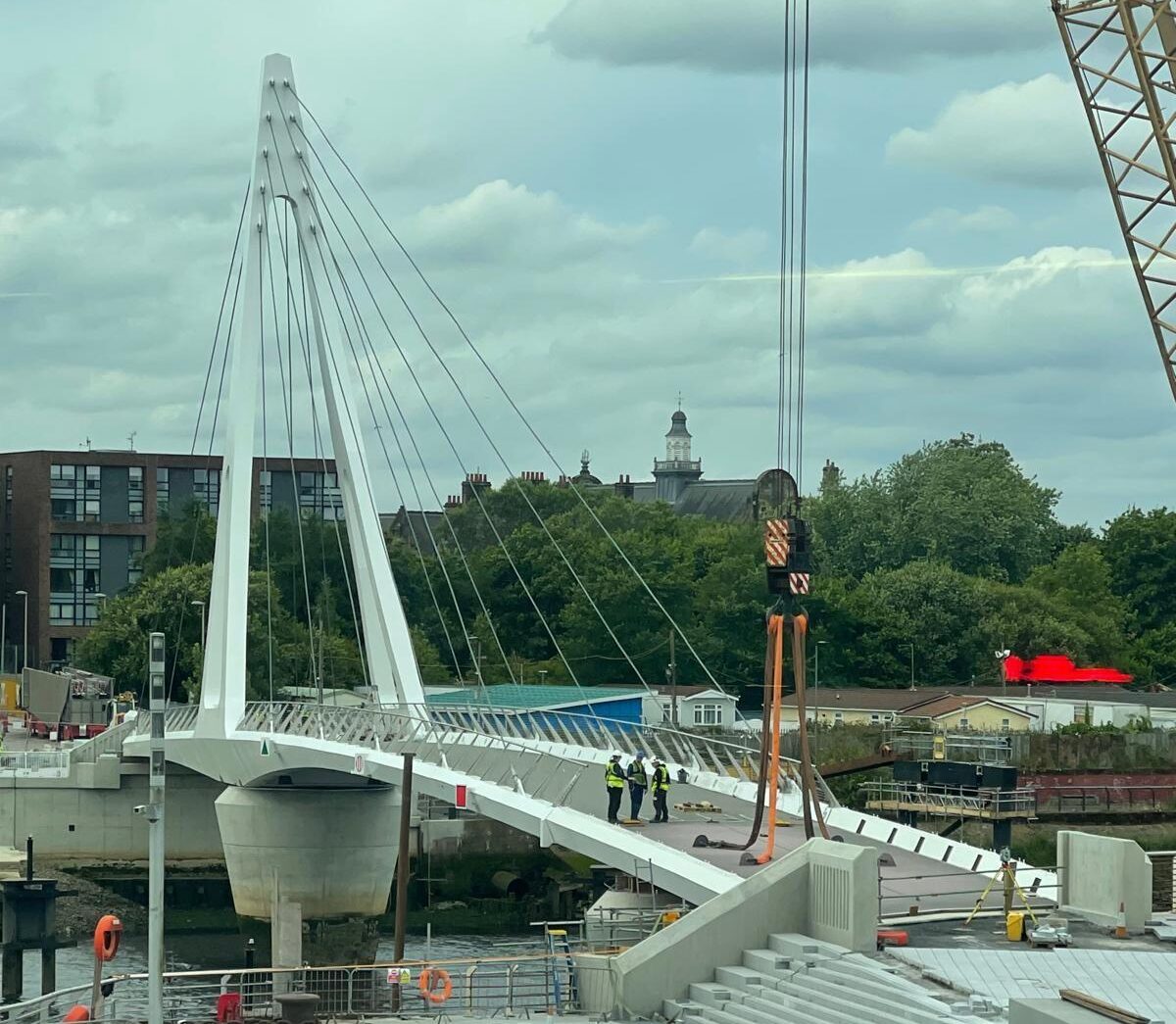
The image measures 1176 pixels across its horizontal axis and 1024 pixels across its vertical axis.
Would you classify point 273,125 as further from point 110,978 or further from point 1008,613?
point 1008,613

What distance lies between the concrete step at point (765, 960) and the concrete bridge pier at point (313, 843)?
3440 centimetres

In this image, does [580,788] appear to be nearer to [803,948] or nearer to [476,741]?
[476,741]

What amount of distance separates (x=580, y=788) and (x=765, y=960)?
20579mm

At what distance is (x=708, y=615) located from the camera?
103938mm

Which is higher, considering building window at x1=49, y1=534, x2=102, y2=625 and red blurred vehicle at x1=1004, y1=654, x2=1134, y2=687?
building window at x1=49, y1=534, x2=102, y2=625

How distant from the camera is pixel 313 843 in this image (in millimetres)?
63312

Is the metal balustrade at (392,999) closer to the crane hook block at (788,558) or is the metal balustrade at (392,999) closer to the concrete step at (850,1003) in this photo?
the concrete step at (850,1003)

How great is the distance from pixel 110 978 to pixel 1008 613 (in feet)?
257

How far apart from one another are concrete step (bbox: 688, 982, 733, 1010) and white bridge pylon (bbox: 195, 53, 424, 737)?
3034 centimetres

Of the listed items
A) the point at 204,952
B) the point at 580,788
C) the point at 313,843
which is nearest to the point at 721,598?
the point at 313,843

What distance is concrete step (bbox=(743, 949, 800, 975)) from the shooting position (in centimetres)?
2831

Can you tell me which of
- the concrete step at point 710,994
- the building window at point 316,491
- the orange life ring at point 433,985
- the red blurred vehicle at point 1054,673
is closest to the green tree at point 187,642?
the building window at point 316,491

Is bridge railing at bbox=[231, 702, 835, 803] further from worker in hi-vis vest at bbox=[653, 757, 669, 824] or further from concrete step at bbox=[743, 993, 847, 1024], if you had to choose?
concrete step at bbox=[743, 993, 847, 1024]

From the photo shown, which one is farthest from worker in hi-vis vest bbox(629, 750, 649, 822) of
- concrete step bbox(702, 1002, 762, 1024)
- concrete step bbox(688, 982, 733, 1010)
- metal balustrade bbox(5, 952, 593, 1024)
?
concrete step bbox(702, 1002, 762, 1024)
